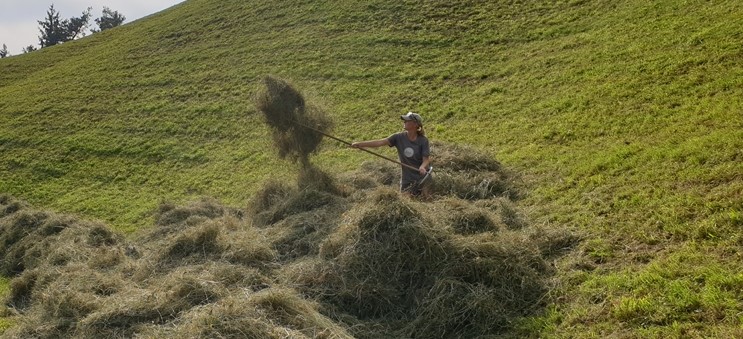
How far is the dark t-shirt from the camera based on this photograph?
10.1 meters

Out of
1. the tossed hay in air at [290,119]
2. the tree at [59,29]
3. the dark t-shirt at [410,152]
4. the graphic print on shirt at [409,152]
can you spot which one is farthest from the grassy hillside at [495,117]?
the tree at [59,29]

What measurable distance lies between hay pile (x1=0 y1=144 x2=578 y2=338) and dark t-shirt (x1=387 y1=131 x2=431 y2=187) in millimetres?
791

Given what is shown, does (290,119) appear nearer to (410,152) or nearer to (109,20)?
(410,152)

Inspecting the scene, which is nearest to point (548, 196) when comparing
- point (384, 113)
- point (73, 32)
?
point (384, 113)

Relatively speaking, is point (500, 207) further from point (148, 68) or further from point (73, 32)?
point (73, 32)

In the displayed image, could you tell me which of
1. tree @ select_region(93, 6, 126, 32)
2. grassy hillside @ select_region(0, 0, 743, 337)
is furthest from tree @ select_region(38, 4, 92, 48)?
grassy hillside @ select_region(0, 0, 743, 337)

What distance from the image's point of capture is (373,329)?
6.36 m

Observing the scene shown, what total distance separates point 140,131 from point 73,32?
83.3 metres

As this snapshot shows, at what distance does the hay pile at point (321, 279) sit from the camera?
614cm

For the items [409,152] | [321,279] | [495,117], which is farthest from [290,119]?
[495,117]

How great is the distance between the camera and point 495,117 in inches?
623

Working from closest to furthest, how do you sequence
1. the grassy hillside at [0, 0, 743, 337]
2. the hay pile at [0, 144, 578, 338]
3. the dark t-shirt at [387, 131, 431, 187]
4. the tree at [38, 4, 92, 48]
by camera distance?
the hay pile at [0, 144, 578, 338] < the grassy hillside at [0, 0, 743, 337] < the dark t-shirt at [387, 131, 431, 187] < the tree at [38, 4, 92, 48]

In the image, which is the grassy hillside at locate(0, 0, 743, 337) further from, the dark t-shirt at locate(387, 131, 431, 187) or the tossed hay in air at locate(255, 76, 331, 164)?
the dark t-shirt at locate(387, 131, 431, 187)

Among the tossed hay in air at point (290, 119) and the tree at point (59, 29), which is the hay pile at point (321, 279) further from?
the tree at point (59, 29)
